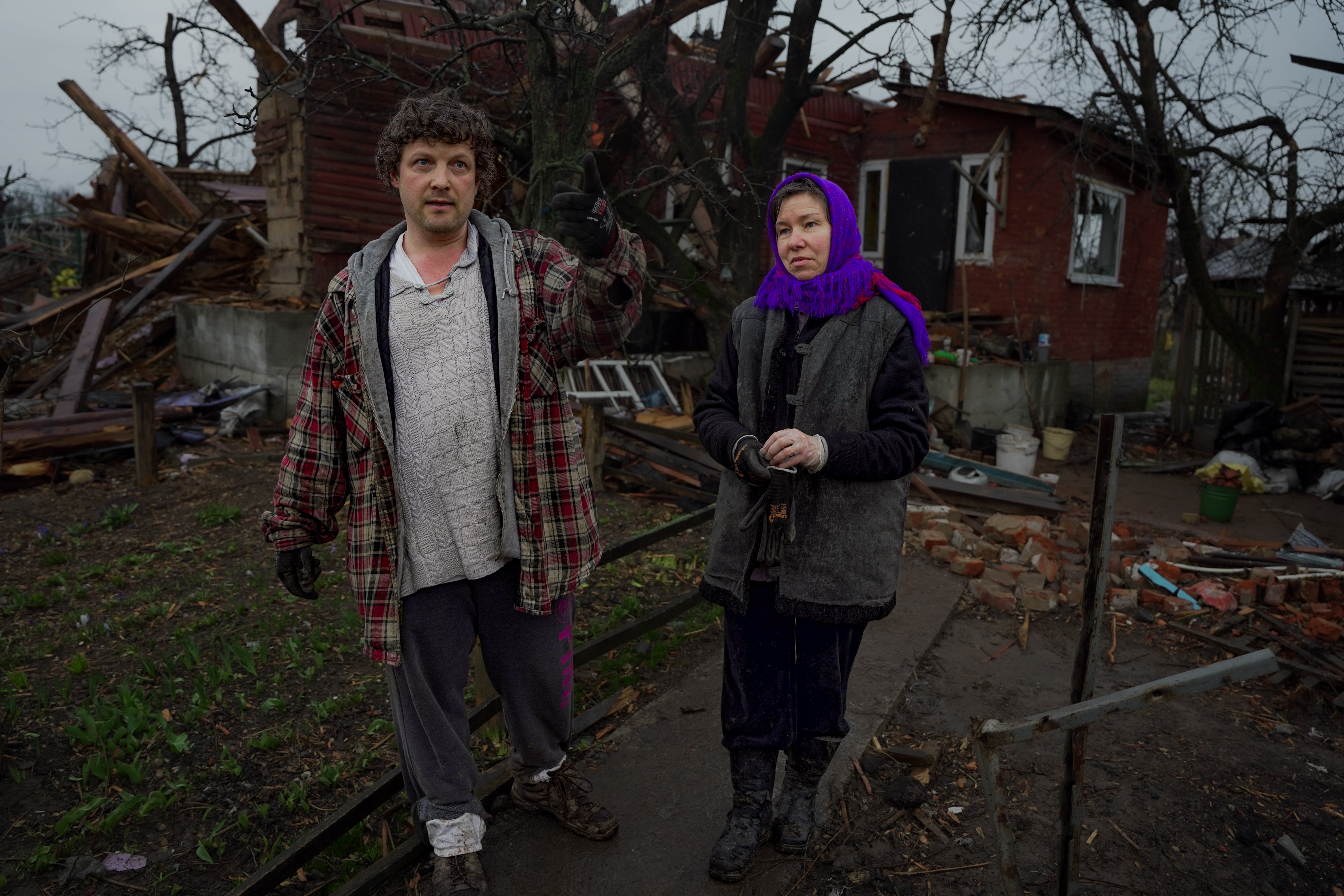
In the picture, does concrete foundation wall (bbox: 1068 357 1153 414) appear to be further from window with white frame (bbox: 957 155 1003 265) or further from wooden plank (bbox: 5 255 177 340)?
wooden plank (bbox: 5 255 177 340)

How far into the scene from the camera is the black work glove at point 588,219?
209cm

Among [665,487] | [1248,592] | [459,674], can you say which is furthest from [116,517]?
[1248,592]

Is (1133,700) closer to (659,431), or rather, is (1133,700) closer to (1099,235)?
(659,431)

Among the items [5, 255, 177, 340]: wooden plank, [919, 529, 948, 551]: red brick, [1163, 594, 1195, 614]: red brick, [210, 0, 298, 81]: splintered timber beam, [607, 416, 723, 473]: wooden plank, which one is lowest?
[1163, 594, 1195, 614]: red brick

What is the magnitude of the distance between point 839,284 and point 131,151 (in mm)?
13075

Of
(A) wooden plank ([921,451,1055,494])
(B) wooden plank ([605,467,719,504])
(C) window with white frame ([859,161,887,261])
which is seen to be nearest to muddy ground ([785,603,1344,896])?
(B) wooden plank ([605,467,719,504])

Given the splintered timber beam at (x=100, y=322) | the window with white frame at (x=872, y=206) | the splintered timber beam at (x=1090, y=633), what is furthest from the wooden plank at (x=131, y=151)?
the splintered timber beam at (x=1090, y=633)

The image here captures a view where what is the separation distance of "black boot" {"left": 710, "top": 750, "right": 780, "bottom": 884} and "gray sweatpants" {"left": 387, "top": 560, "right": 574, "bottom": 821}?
563 mm

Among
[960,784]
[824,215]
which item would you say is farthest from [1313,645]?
[824,215]

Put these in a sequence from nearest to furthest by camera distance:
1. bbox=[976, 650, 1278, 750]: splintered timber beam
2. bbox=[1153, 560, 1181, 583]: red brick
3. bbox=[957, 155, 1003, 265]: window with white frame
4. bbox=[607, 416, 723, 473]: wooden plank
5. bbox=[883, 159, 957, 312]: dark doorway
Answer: bbox=[976, 650, 1278, 750]: splintered timber beam < bbox=[1153, 560, 1181, 583]: red brick < bbox=[607, 416, 723, 473]: wooden plank < bbox=[957, 155, 1003, 265]: window with white frame < bbox=[883, 159, 957, 312]: dark doorway

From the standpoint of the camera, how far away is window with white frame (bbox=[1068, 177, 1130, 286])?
13.1 meters

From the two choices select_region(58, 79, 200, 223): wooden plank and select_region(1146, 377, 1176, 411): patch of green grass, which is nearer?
select_region(58, 79, 200, 223): wooden plank

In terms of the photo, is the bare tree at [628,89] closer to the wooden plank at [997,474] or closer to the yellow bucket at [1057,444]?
the wooden plank at [997,474]

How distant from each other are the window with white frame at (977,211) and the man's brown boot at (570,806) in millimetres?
11813
